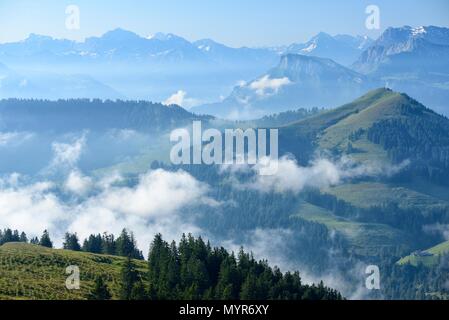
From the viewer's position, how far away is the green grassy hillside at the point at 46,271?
93625mm

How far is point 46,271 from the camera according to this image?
11169 cm

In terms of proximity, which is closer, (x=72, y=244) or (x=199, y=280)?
(x=199, y=280)

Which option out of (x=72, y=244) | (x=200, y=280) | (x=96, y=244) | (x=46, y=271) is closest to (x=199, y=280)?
(x=200, y=280)

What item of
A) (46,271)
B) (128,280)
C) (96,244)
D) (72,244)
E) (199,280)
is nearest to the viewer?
(128,280)

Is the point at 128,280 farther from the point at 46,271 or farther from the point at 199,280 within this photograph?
the point at 46,271

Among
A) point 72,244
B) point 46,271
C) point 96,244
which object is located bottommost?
point 96,244

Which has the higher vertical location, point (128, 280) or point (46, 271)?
point (128, 280)

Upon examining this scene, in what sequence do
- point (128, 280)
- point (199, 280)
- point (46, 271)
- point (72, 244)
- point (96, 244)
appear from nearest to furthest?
point (128, 280), point (199, 280), point (46, 271), point (72, 244), point (96, 244)

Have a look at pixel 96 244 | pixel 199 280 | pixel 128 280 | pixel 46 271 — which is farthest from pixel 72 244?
pixel 199 280

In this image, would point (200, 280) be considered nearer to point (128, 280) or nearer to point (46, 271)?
point (128, 280)

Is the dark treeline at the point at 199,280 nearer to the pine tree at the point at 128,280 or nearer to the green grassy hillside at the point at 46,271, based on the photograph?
the pine tree at the point at 128,280
